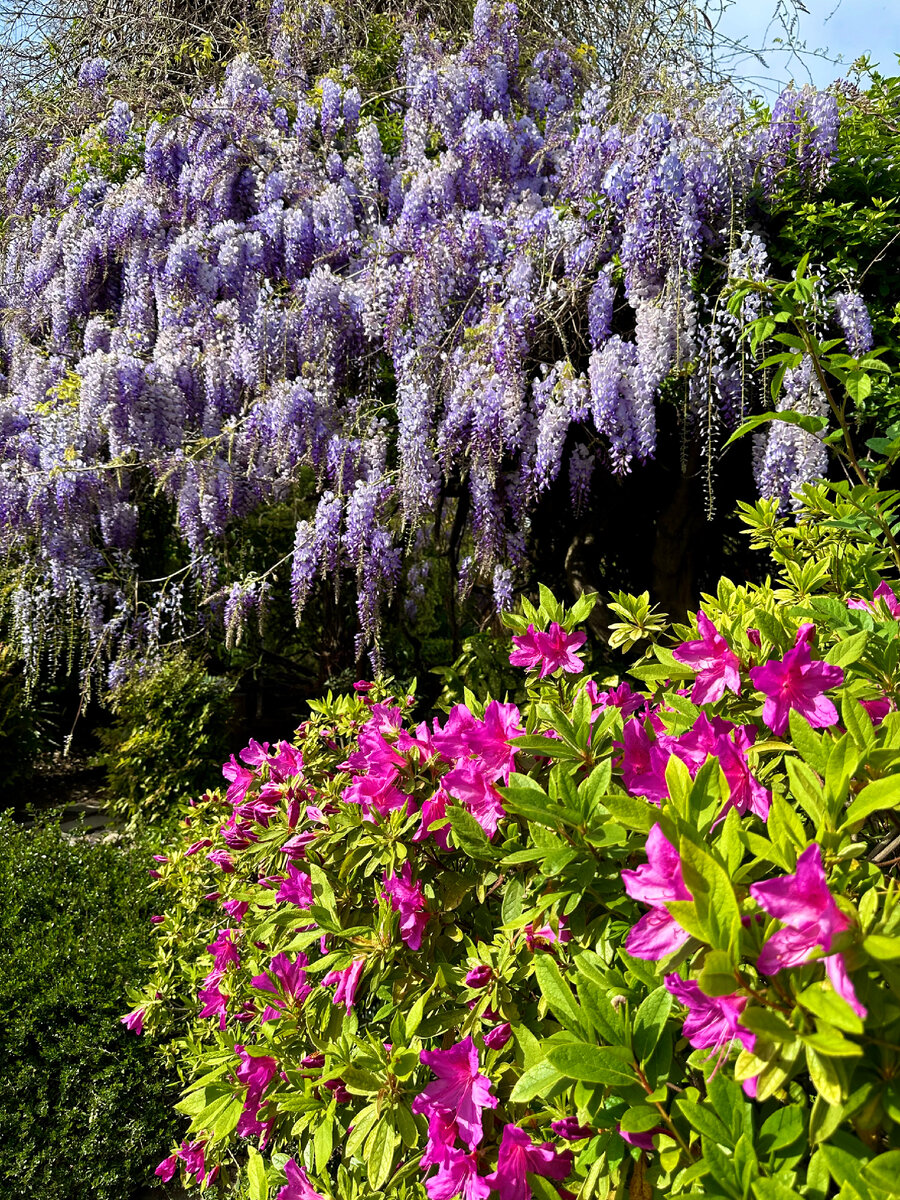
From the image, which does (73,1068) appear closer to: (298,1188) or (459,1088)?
(298,1188)

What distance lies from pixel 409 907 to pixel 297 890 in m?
0.28

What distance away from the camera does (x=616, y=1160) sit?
895 millimetres

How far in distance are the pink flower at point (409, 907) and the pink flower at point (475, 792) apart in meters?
0.19

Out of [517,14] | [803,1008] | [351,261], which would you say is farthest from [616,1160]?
[517,14]

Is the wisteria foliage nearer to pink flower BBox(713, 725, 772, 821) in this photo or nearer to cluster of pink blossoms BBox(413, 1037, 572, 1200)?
pink flower BBox(713, 725, 772, 821)

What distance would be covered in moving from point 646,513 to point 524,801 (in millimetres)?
4045

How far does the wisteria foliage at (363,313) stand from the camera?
149 inches

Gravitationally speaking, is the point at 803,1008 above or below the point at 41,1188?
above

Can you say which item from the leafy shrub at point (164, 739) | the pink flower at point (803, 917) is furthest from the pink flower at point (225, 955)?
the leafy shrub at point (164, 739)

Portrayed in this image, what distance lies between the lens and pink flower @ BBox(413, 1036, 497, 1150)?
44.8 inches

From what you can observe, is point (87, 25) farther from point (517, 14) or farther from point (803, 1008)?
point (803, 1008)


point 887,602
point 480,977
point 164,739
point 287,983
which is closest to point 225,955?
point 287,983

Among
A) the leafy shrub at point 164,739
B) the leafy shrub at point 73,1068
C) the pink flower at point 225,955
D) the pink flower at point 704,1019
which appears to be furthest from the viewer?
the leafy shrub at point 164,739

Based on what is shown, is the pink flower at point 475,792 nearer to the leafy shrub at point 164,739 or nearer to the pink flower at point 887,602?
the pink flower at point 887,602
